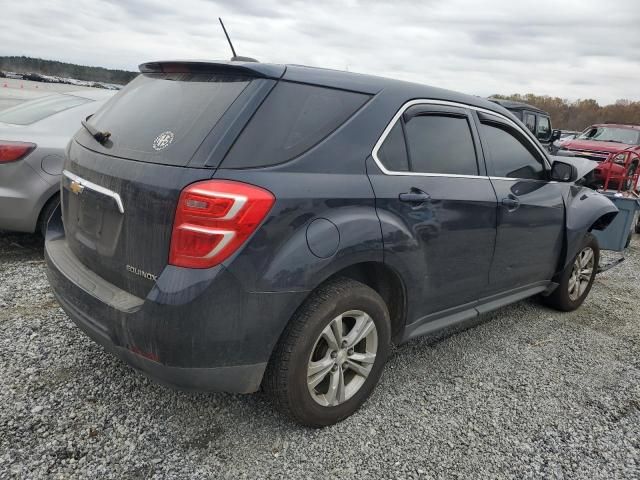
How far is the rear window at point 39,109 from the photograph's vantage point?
485 centimetres

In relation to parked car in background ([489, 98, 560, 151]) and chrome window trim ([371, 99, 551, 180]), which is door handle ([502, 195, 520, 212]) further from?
parked car in background ([489, 98, 560, 151])

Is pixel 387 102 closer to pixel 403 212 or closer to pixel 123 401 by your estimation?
pixel 403 212

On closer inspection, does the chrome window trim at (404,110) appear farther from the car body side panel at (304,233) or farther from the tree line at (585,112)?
the tree line at (585,112)

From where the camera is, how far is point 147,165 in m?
2.22

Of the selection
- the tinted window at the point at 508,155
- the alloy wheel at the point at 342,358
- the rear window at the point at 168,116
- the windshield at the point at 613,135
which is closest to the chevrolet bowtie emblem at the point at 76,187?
the rear window at the point at 168,116

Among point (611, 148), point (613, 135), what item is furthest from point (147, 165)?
point (613, 135)

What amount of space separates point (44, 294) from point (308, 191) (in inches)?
108

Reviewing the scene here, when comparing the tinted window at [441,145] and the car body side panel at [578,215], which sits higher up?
the tinted window at [441,145]

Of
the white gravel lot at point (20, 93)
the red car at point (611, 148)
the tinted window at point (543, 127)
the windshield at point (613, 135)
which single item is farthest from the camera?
the white gravel lot at point (20, 93)

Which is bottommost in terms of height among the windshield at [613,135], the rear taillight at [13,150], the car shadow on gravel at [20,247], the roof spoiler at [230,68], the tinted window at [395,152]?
the car shadow on gravel at [20,247]

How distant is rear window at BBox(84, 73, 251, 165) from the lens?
2.22 meters

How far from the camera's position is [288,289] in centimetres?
220

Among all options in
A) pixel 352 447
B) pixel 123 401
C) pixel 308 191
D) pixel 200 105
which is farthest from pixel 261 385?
pixel 200 105

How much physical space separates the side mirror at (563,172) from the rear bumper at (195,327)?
258 cm
